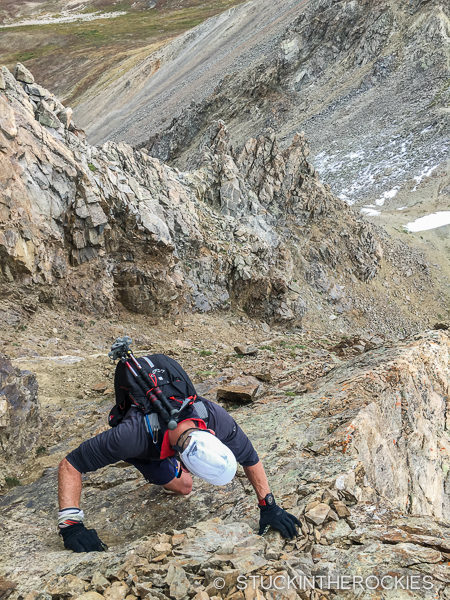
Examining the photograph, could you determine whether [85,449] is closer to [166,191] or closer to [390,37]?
[166,191]

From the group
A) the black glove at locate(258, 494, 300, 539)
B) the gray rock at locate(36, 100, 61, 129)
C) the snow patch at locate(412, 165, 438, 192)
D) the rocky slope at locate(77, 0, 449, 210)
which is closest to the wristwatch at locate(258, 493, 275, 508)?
the black glove at locate(258, 494, 300, 539)

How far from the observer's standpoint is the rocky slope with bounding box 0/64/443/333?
11664mm

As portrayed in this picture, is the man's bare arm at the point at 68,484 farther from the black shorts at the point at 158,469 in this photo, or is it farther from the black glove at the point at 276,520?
the black glove at the point at 276,520

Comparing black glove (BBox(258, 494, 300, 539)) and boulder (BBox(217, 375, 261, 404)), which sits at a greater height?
black glove (BBox(258, 494, 300, 539))

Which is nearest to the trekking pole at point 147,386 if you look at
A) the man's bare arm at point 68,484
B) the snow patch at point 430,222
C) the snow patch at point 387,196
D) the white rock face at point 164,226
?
the man's bare arm at point 68,484

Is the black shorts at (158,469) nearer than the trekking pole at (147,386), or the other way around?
the trekking pole at (147,386)

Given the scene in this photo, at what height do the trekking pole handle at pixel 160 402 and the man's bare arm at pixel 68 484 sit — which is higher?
the trekking pole handle at pixel 160 402

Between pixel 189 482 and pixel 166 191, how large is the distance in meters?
13.0

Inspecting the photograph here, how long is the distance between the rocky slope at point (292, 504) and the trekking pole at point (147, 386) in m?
0.92

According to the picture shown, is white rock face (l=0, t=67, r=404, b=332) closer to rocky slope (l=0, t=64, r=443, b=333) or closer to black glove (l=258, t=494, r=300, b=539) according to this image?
rocky slope (l=0, t=64, r=443, b=333)

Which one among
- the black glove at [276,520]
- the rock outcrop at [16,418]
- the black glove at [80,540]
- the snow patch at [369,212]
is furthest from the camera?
the snow patch at [369,212]

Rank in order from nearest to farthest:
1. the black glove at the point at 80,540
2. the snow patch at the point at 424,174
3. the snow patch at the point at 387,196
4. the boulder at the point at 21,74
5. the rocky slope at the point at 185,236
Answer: the black glove at the point at 80,540, the rocky slope at the point at 185,236, the boulder at the point at 21,74, the snow patch at the point at 387,196, the snow patch at the point at 424,174

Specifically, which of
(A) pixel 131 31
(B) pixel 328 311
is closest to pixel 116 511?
(B) pixel 328 311

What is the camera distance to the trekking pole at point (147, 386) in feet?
11.9
